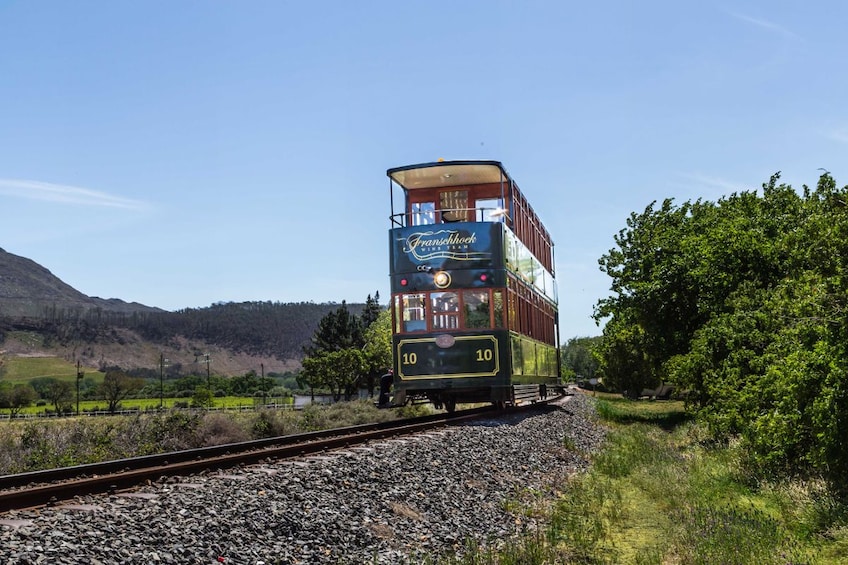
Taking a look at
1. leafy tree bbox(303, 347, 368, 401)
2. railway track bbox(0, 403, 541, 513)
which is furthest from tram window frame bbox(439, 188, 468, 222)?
leafy tree bbox(303, 347, 368, 401)

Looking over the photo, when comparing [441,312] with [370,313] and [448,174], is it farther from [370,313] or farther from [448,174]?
[370,313]

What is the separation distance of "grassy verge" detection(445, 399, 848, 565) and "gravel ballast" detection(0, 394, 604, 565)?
29.0 inches

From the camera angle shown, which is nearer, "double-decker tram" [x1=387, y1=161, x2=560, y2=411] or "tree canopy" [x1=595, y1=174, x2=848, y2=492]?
"tree canopy" [x1=595, y1=174, x2=848, y2=492]

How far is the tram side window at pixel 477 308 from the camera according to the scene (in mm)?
20688

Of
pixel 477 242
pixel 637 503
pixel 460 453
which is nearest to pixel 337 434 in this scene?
pixel 460 453

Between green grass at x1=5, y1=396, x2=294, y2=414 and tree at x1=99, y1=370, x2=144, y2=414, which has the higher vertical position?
tree at x1=99, y1=370, x2=144, y2=414

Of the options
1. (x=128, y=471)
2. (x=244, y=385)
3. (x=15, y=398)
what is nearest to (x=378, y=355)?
(x=15, y=398)

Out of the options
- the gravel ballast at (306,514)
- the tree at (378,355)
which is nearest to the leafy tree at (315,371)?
the tree at (378,355)

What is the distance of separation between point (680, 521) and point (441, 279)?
1055cm

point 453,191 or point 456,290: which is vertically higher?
point 453,191

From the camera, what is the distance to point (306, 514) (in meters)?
9.02

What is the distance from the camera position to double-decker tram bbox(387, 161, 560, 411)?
20.7 metres

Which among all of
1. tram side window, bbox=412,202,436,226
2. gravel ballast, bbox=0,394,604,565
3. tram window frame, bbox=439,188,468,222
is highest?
tram window frame, bbox=439,188,468,222

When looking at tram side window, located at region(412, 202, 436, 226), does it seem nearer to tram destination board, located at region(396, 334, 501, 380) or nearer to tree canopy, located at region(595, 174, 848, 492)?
tram destination board, located at region(396, 334, 501, 380)
